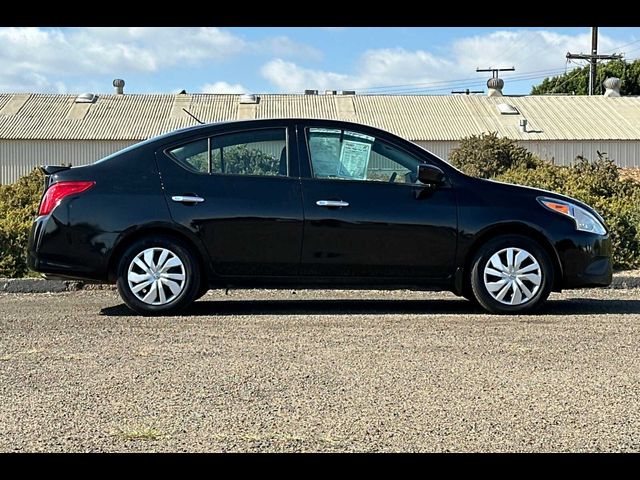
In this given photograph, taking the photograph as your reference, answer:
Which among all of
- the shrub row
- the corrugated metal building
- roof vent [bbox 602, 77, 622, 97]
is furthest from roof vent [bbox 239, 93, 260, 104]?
the shrub row

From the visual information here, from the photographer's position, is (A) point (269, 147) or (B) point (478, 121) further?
(B) point (478, 121)

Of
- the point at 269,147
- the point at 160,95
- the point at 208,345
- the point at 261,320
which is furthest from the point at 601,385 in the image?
the point at 160,95

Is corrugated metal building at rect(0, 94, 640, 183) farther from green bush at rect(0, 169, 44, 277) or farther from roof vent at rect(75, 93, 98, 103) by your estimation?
green bush at rect(0, 169, 44, 277)

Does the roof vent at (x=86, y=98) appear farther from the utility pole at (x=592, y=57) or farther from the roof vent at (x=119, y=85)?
the utility pole at (x=592, y=57)

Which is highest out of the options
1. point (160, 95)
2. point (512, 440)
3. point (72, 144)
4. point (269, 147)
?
point (160, 95)

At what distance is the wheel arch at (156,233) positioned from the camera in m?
8.45

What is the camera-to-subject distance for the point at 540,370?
6211mm

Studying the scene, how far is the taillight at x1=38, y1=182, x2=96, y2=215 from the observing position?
846cm

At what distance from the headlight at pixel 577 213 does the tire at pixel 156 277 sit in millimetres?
3050

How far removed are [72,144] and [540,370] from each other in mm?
45324

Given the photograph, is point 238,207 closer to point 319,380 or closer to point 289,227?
point 289,227

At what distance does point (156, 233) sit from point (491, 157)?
1123 centimetres

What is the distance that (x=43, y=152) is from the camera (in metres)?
49.1

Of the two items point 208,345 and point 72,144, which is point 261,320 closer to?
point 208,345
